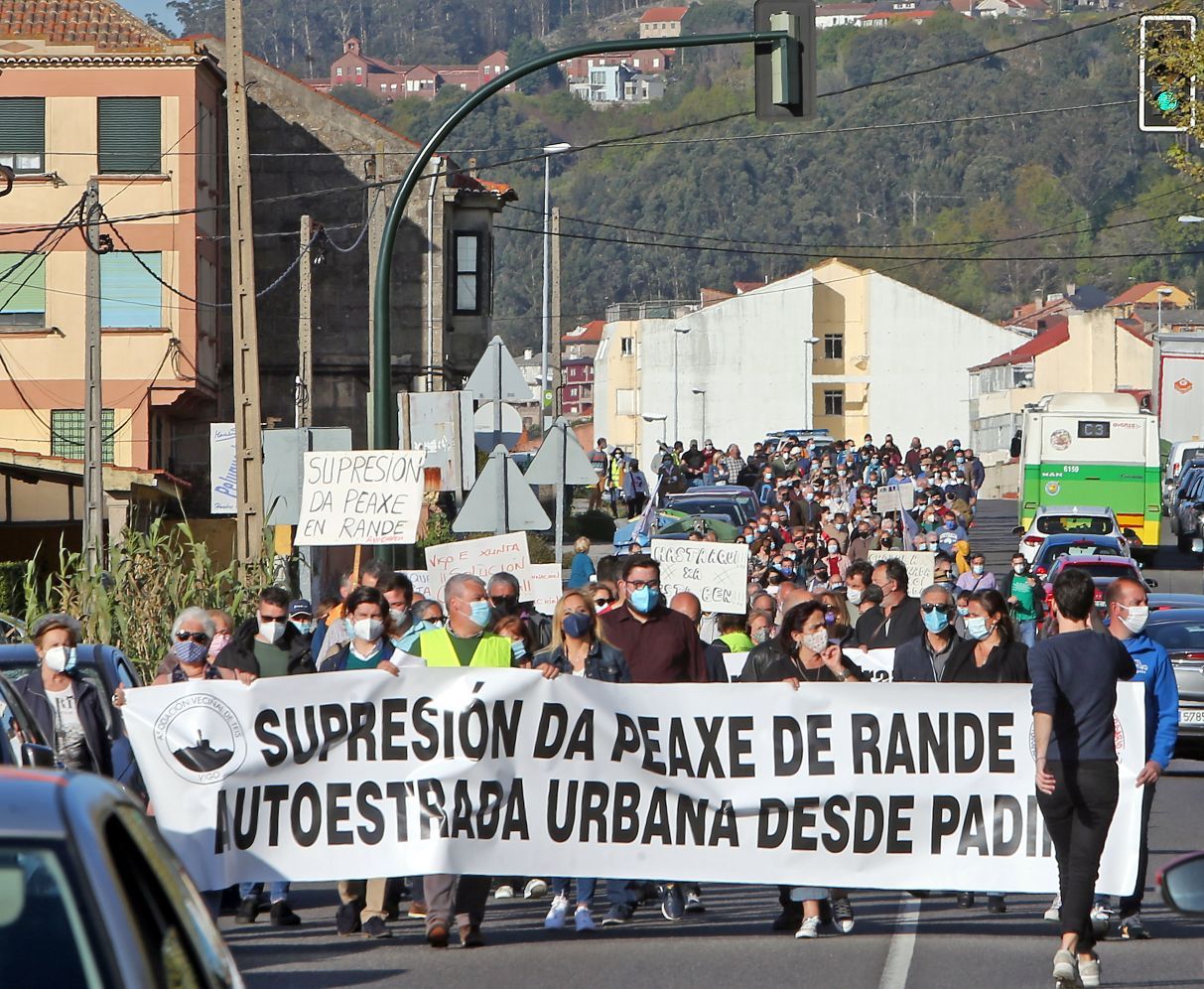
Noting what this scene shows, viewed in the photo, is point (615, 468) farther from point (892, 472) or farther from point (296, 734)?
point (296, 734)

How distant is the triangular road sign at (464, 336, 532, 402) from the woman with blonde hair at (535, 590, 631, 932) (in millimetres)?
8755

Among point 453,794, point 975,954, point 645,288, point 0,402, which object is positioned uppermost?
point 645,288

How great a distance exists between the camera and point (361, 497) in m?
17.8

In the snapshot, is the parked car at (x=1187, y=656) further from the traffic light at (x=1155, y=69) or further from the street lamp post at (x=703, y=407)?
the street lamp post at (x=703, y=407)

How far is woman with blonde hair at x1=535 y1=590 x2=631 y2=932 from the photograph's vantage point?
10508mm

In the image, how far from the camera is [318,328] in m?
51.8

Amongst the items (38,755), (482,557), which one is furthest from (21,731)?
(482,557)

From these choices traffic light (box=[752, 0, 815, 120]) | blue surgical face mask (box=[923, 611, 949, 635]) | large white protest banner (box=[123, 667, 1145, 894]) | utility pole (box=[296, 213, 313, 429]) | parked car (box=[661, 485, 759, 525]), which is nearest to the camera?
large white protest banner (box=[123, 667, 1145, 894])

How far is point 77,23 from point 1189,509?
26136mm

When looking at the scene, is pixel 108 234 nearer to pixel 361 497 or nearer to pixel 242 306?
pixel 242 306

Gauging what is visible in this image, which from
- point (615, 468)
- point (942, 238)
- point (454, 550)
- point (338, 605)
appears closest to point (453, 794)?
point (338, 605)

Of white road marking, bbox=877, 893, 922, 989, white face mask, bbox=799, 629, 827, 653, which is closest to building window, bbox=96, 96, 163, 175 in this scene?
white face mask, bbox=799, 629, 827, 653

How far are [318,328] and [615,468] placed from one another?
11.2 metres

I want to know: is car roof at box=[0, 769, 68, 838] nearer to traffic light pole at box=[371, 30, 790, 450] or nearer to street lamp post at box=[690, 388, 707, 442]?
traffic light pole at box=[371, 30, 790, 450]
